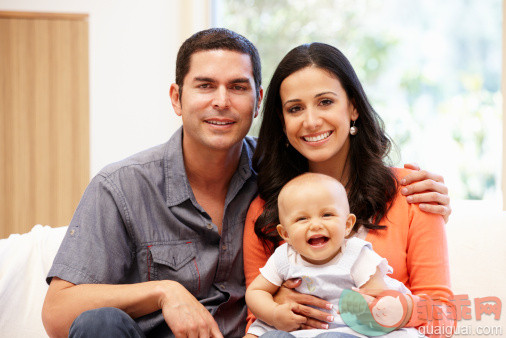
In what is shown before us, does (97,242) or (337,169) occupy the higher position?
(337,169)

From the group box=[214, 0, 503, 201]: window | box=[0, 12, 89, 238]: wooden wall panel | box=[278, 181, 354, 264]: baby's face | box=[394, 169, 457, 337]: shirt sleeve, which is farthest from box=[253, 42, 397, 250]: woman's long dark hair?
box=[0, 12, 89, 238]: wooden wall panel

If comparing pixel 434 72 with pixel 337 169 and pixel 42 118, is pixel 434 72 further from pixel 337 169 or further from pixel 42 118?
pixel 42 118

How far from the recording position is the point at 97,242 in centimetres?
176

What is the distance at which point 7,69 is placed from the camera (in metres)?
3.53

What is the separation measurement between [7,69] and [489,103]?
302cm

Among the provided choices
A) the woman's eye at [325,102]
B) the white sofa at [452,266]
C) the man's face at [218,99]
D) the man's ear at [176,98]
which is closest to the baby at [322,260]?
the woman's eye at [325,102]

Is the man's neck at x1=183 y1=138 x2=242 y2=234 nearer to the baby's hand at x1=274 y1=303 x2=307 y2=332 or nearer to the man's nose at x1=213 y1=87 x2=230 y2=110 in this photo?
the man's nose at x1=213 y1=87 x2=230 y2=110

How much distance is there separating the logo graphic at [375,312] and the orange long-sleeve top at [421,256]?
9cm

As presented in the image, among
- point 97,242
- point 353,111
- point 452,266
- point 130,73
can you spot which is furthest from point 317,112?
point 130,73

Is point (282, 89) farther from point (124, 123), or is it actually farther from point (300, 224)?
point (124, 123)

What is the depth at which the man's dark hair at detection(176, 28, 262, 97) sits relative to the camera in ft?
6.40

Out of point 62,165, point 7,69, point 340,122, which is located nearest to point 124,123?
point 62,165

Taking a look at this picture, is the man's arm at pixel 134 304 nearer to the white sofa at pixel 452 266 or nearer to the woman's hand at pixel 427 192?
the white sofa at pixel 452 266

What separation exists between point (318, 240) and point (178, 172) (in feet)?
2.09
